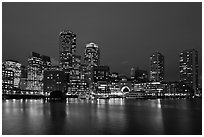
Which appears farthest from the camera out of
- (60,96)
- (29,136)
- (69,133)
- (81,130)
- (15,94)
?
(15,94)

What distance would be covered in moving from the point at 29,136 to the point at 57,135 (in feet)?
7.53

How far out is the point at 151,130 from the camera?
28.8m

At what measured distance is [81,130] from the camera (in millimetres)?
28312

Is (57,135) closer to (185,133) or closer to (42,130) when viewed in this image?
(42,130)

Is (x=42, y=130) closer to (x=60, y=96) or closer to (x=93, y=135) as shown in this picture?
(x=93, y=135)

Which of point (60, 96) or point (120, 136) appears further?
point (60, 96)

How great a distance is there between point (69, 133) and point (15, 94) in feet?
596

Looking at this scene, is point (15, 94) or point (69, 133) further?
point (15, 94)

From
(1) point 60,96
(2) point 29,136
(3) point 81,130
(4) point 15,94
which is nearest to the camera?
(2) point 29,136

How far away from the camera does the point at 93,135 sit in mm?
25578

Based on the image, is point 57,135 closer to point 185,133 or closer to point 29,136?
point 29,136

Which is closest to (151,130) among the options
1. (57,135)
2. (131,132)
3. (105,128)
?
(131,132)

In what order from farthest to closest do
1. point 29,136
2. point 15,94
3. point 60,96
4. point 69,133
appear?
1. point 15,94
2. point 60,96
3. point 69,133
4. point 29,136

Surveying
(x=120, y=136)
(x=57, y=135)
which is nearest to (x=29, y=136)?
(x=57, y=135)
